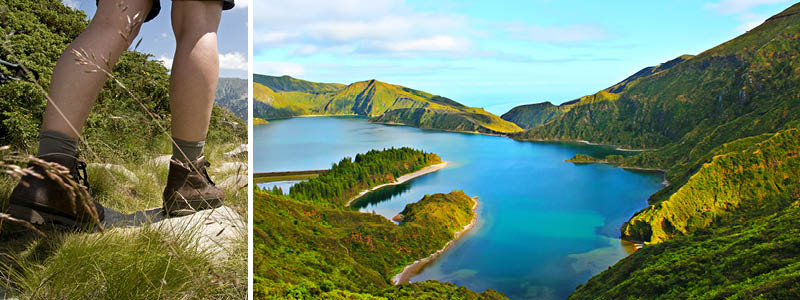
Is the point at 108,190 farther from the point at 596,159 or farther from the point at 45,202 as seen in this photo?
the point at 596,159

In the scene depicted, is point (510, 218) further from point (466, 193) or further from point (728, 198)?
point (728, 198)

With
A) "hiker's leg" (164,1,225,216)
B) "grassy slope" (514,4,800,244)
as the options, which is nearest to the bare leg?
"hiker's leg" (164,1,225,216)

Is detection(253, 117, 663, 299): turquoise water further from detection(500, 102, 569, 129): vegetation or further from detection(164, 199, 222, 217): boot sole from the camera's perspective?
detection(164, 199, 222, 217): boot sole

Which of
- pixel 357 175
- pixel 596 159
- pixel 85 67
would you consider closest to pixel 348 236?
pixel 357 175

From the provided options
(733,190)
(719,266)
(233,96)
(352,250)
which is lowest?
(352,250)

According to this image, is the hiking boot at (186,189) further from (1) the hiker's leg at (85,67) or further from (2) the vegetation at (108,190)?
(1) the hiker's leg at (85,67)

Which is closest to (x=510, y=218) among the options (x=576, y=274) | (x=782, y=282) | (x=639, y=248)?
(x=576, y=274)
